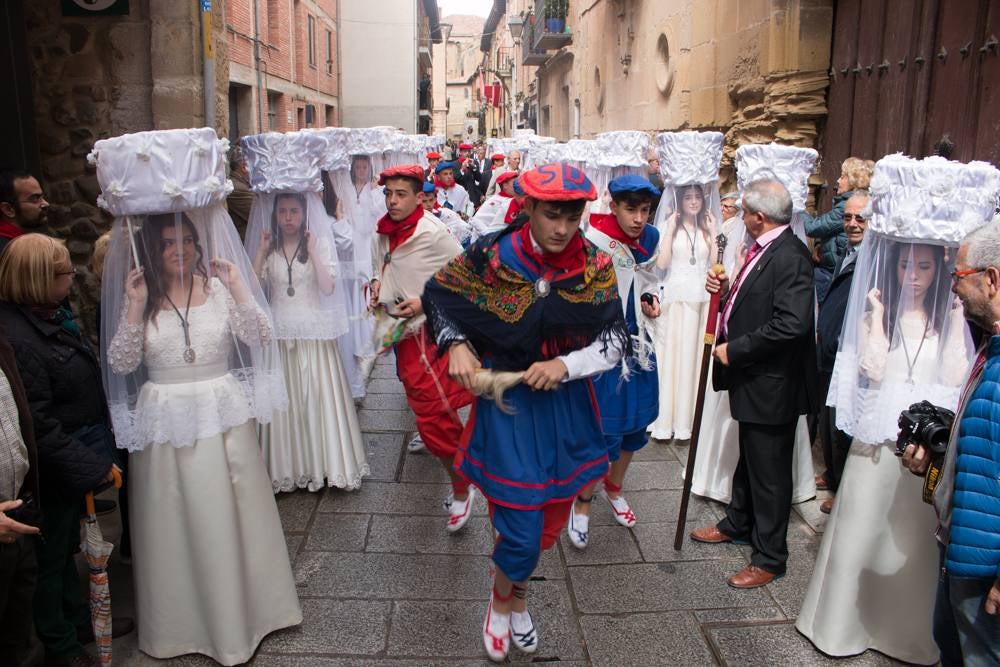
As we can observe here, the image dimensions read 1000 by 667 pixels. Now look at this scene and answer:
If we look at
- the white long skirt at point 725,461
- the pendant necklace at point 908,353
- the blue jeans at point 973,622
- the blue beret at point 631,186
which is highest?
the blue beret at point 631,186

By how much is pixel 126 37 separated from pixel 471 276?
4680 mm

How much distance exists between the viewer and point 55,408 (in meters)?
3.08

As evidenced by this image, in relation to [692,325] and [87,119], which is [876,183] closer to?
[692,325]

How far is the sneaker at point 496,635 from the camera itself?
3.41 meters

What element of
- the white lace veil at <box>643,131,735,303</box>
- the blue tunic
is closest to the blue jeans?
the blue tunic

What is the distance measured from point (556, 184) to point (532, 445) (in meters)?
0.99

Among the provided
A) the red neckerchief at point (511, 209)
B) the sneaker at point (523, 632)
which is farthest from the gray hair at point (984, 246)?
the red neckerchief at point (511, 209)

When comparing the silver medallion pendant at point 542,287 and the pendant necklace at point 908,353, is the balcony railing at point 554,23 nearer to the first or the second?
the pendant necklace at point 908,353

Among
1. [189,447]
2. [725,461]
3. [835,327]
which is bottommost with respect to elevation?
[725,461]

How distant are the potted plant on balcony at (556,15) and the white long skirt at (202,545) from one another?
22.4 meters

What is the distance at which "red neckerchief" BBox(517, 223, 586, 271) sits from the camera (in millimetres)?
3104

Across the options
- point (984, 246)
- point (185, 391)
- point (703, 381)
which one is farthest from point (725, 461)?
point (185, 391)

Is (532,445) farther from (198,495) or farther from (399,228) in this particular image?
(399,228)

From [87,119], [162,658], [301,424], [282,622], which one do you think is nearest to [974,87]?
[301,424]
